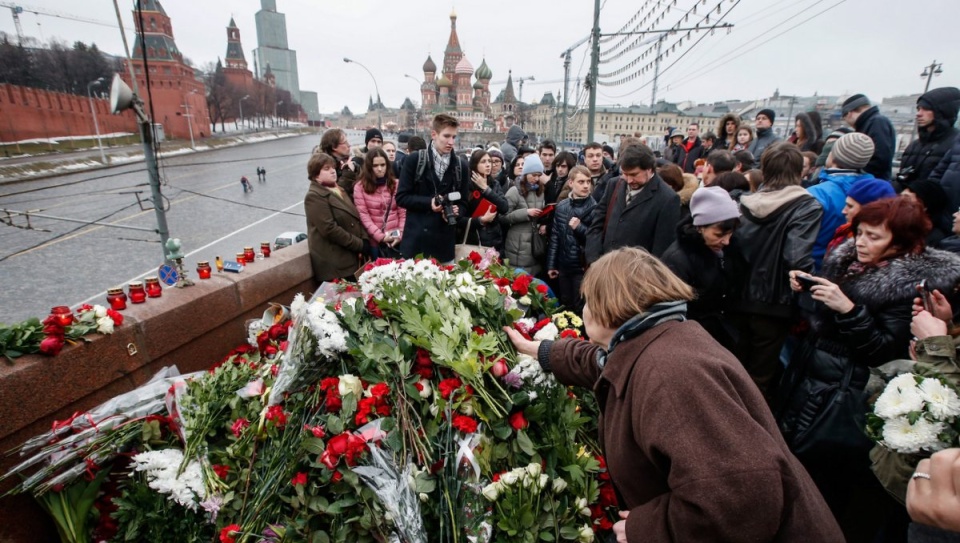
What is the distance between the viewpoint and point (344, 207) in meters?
4.06

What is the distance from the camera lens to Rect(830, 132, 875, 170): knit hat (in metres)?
3.11

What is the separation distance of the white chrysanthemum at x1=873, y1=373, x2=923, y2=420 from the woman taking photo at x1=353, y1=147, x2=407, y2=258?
364cm

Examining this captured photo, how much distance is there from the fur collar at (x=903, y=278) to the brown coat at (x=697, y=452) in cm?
130

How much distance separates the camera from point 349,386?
196cm

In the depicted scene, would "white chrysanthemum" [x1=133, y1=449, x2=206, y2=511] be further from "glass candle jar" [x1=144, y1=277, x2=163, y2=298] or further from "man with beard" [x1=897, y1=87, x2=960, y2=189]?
"man with beard" [x1=897, y1=87, x2=960, y2=189]

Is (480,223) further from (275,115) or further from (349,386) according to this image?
(275,115)

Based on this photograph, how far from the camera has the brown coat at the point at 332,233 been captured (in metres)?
3.92

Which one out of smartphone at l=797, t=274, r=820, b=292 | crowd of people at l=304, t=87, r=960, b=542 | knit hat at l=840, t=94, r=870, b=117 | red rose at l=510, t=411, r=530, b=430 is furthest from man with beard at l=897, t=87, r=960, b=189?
red rose at l=510, t=411, r=530, b=430

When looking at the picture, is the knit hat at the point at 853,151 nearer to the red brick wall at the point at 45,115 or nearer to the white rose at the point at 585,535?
the white rose at the point at 585,535

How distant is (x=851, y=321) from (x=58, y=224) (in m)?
25.7

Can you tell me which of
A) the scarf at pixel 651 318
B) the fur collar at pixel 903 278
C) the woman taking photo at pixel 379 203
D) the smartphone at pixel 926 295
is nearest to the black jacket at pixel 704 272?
the fur collar at pixel 903 278

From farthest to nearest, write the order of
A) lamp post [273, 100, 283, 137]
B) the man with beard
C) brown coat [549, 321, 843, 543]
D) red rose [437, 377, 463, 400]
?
lamp post [273, 100, 283, 137]
the man with beard
red rose [437, 377, 463, 400]
brown coat [549, 321, 843, 543]

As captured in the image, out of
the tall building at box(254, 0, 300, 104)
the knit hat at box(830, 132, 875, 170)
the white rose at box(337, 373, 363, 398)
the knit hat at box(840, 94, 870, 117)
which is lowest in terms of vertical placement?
the white rose at box(337, 373, 363, 398)

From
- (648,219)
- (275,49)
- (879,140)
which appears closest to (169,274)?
(648,219)
